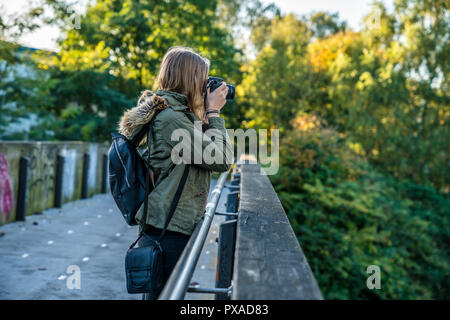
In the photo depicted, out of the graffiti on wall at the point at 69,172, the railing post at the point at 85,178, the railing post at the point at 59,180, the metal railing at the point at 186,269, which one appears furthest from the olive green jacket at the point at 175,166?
the railing post at the point at 85,178

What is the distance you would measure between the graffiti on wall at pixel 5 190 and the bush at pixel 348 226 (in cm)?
662

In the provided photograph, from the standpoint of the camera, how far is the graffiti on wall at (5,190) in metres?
8.60

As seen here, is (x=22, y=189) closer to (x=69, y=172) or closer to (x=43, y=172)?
(x=43, y=172)

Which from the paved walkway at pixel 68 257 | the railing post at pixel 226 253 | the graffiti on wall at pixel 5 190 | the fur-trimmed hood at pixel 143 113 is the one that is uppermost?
the fur-trimmed hood at pixel 143 113

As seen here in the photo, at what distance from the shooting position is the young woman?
8.03 ft

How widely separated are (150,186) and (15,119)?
640 inches

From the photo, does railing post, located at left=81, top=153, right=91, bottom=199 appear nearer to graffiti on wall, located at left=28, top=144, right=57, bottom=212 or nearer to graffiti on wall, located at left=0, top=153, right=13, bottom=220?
graffiti on wall, located at left=28, top=144, right=57, bottom=212

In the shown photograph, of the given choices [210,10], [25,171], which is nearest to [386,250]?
[25,171]

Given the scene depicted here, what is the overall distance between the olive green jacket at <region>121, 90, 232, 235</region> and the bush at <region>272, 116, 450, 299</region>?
9862 mm

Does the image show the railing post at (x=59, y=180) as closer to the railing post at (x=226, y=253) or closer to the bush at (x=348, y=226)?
the bush at (x=348, y=226)

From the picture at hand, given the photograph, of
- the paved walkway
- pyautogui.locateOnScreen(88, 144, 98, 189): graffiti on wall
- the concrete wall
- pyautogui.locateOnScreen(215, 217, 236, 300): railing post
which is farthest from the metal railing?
pyautogui.locateOnScreen(88, 144, 98, 189): graffiti on wall

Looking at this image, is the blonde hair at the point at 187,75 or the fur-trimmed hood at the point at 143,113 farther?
the blonde hair at the point at 187,75

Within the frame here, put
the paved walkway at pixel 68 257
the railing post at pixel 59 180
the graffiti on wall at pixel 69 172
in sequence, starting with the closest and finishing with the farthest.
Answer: the paved walkway at pixel 68 257 < the railing post at pixel 59 180 < the graffiti on wall at pixel 69 172

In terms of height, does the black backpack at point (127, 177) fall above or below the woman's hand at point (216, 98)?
below
